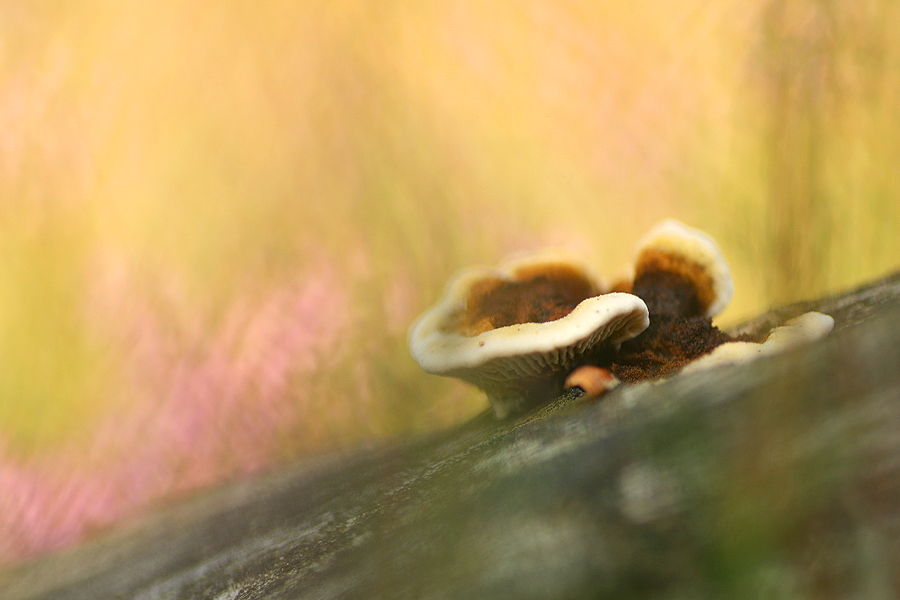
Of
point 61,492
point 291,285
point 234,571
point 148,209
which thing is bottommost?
point 234,571

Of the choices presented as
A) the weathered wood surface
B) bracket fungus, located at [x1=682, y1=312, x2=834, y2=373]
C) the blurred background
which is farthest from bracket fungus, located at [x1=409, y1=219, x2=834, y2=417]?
the blurred background

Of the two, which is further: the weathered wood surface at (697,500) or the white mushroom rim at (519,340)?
the white mushroom rim at (519,340)

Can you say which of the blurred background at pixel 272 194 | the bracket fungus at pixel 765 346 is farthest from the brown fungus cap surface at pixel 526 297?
the blurred background at pixel 272 194

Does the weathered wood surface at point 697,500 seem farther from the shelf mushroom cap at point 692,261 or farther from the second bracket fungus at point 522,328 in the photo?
the shelf mushroom cap at point 692,261

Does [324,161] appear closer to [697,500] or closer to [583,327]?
[583,327]

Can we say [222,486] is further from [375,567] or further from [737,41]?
[737,41]

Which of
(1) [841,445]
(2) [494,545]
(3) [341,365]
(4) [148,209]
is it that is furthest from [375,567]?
(4) [148,209]

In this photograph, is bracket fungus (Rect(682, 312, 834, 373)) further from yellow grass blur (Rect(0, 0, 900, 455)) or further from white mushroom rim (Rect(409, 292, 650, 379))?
yellow grass blur (Rect(0, 0, 900, 455))
